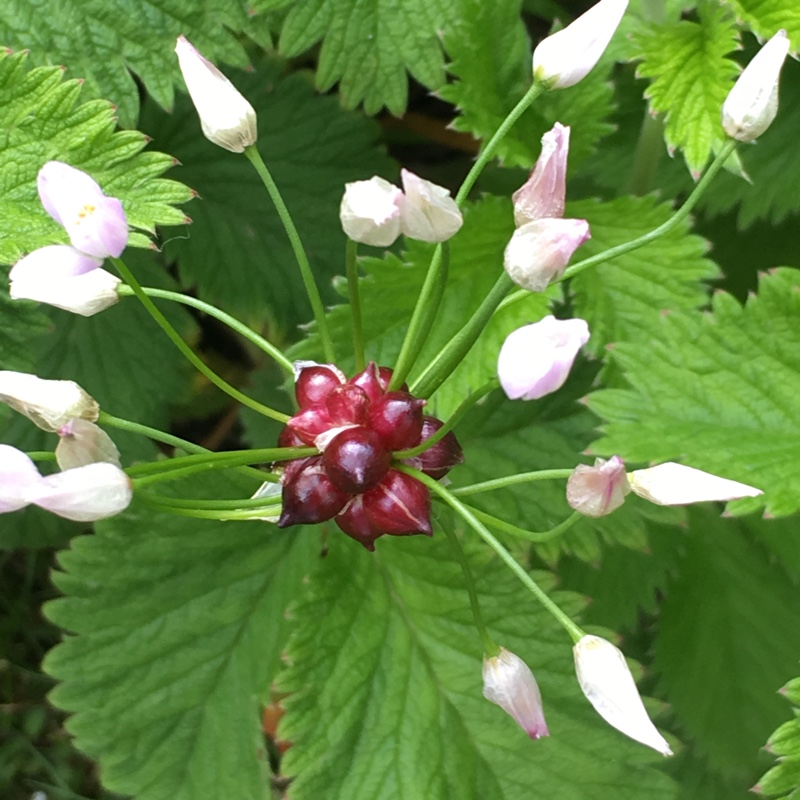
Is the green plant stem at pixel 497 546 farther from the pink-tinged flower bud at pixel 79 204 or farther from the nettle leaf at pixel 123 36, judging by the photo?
the nettle leaf at pixel 123 36

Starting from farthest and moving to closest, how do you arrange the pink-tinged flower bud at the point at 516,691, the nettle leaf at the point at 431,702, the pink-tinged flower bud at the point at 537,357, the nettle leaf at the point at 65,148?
the nettle leaf at the point at 431,702 → the nettle leaf at the point at 65,148 → the pink-tinged flower bud at the point at 516,691 → the pink-tinged flower bud at the point at 537,357

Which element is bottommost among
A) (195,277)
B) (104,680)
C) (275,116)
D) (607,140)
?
(104,680)

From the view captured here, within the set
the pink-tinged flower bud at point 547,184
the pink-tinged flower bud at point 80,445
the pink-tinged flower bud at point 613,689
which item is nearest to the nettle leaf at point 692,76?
the pink-tinged flower bud at point 547,184

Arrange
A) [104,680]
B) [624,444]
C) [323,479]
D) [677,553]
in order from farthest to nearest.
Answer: [677,553]
[104,680]
[624,444]
[323,479]

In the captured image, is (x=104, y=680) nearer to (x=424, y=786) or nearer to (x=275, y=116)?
(x=424, y=786)

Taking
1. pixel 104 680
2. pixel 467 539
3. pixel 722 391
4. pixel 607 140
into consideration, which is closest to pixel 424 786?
pixel 467 539

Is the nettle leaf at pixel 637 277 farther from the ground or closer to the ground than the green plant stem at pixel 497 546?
farther from the ground
